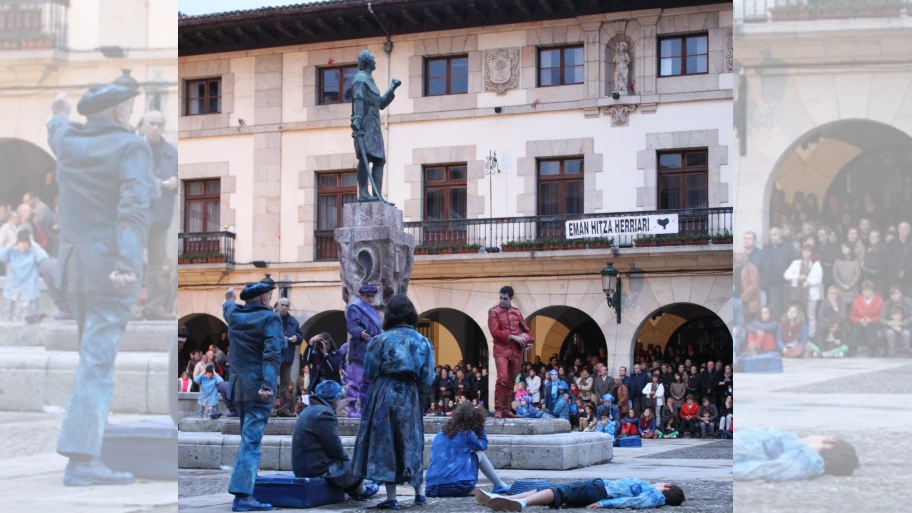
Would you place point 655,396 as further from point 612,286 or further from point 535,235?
point 535,235

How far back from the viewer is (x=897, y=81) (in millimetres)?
4648

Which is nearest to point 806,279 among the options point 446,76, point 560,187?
point 560,187

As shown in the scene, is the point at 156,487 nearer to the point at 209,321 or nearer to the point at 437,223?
the point at 437,223

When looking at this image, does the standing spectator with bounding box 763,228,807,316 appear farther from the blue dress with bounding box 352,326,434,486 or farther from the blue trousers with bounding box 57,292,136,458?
the blue dress with bounding box 352,326,434,486

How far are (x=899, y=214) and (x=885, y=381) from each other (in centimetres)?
64

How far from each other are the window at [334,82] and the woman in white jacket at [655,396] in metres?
10.2

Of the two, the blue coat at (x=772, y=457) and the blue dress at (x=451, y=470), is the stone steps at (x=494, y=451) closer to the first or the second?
the blue dress at (x=451, y=470)

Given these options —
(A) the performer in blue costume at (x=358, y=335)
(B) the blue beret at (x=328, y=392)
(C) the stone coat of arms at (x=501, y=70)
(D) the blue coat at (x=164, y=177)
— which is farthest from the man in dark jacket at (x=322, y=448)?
(C) the stone coat of arms at (x=501, y=70)

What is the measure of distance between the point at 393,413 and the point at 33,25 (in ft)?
17.4

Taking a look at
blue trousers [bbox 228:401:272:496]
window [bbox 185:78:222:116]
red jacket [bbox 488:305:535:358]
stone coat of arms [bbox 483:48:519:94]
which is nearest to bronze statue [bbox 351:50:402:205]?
red jacket [bbox 488:305:535:358]

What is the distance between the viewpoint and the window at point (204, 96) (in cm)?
3067

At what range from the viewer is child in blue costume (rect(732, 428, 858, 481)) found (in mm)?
4668

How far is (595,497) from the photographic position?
9188 mm

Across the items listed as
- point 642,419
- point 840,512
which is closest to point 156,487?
point 840,512
